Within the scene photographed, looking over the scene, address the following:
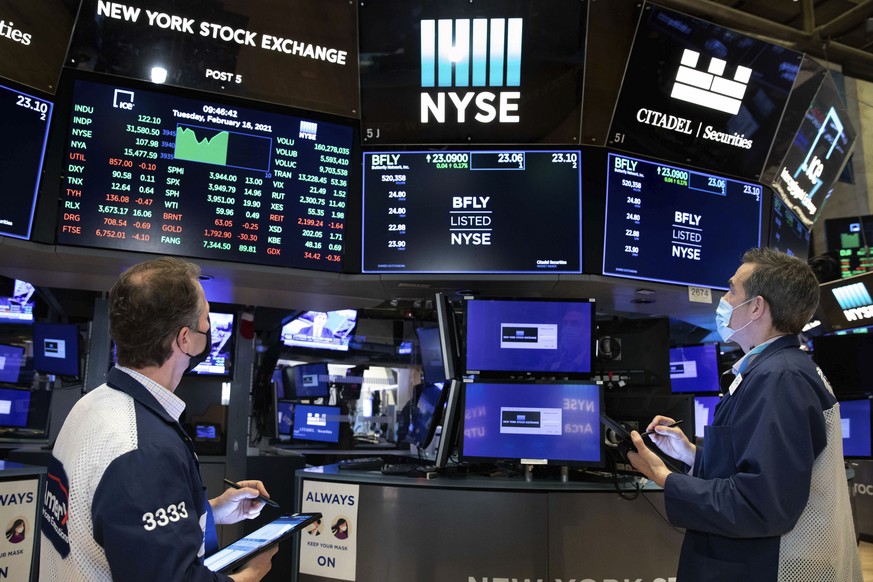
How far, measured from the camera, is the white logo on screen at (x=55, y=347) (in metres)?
5.78

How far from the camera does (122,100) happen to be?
3.63 meters

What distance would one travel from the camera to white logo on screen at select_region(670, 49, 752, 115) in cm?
415

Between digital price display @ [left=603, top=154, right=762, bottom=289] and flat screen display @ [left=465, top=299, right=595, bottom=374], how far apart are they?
→ 0.57 meters

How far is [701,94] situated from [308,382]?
4.54 metres

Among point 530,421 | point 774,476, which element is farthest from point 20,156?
point 774,476

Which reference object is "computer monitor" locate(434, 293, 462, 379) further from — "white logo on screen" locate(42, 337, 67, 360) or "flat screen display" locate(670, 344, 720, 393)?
"white logo on screen" locate(42, 337, 67, 360)

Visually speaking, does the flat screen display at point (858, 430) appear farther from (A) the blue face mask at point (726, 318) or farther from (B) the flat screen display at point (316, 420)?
(B) the flat screen display at point (316, 420)

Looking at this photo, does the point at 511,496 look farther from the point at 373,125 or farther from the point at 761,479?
the point at 373,125

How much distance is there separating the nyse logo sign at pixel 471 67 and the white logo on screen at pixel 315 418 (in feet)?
12.1

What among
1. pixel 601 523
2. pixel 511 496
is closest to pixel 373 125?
pixel 511 496

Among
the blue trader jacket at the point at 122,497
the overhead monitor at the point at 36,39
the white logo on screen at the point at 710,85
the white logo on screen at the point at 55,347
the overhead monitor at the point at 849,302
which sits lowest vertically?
the blue trader jacket at the point at 122,497

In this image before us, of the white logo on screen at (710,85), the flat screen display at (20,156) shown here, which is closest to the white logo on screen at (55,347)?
the flat screen display at (20,156)

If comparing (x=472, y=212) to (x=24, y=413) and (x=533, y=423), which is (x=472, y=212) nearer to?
(x=533, y=423)

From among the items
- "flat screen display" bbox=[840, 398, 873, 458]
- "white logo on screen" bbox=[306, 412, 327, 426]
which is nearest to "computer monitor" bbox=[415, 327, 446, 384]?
"white logo on screen" bbox=[306, 412, 327, 426]
